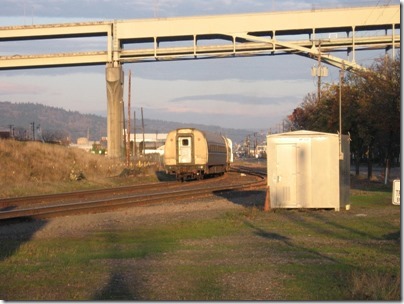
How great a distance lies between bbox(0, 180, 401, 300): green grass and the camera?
10.9 m

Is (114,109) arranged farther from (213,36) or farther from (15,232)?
(15,232)

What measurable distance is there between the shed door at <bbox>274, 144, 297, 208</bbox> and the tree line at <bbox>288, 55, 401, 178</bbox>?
11.4 m

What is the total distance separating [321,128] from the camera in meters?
51.3

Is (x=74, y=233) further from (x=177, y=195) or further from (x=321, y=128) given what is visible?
(x=321, y=128)

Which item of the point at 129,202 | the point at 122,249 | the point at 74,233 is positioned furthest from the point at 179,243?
the point at 129,202

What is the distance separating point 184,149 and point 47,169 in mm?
8912

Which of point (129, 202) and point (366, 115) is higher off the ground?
point (366, 115)

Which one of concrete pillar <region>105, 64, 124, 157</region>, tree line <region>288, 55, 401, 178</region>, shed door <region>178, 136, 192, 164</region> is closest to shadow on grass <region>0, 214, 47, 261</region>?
tree line <region>288, 55, 401, 178</region>

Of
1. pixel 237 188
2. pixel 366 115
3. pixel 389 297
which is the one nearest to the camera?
pixel 389 297

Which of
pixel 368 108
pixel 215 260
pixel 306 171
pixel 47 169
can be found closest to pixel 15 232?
pixel 215 260

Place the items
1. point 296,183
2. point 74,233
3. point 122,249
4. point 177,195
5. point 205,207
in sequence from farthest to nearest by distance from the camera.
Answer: point 177,195
point 205,207
point 296,183
point 74,233
point 122,249

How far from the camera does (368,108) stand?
40.3 m

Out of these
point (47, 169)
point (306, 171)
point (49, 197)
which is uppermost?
point (306, 171)

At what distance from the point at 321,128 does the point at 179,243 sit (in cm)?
3591
